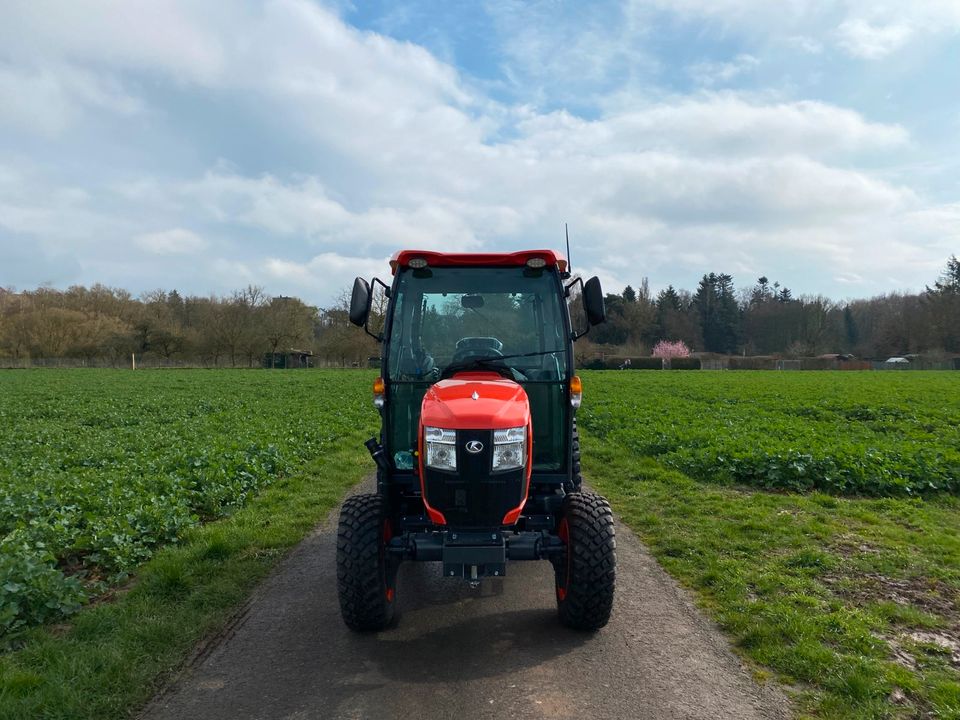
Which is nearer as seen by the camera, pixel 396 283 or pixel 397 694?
pixel 397 694

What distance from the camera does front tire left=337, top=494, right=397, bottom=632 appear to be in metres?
4.07

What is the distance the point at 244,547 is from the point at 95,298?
266 ft

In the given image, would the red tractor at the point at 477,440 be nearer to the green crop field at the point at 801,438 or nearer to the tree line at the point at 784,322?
the green crop field at the point at 801,438

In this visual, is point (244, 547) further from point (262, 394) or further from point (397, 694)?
point (262, 394)

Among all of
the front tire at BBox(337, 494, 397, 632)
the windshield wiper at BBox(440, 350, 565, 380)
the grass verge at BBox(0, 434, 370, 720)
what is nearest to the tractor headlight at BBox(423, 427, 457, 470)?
the front tire at BBox(337, 494, 397, 632)

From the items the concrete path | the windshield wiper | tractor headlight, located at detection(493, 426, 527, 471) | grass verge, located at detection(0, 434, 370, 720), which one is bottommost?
the concrete path

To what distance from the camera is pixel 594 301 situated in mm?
4641

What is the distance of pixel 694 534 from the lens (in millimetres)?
6676

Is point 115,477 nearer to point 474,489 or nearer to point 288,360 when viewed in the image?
point 474,489

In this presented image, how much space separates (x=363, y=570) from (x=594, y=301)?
245 cm

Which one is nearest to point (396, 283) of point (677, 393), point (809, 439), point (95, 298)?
point (809, 439)

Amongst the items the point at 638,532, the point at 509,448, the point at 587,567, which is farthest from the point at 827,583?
the point at 509,448

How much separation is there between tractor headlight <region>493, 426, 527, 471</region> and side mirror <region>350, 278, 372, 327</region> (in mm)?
1301

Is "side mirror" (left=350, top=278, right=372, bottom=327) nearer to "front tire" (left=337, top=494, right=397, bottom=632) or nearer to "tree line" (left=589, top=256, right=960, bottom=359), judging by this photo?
"front tire" (left=337, top=494, right=397, bottom=632)
